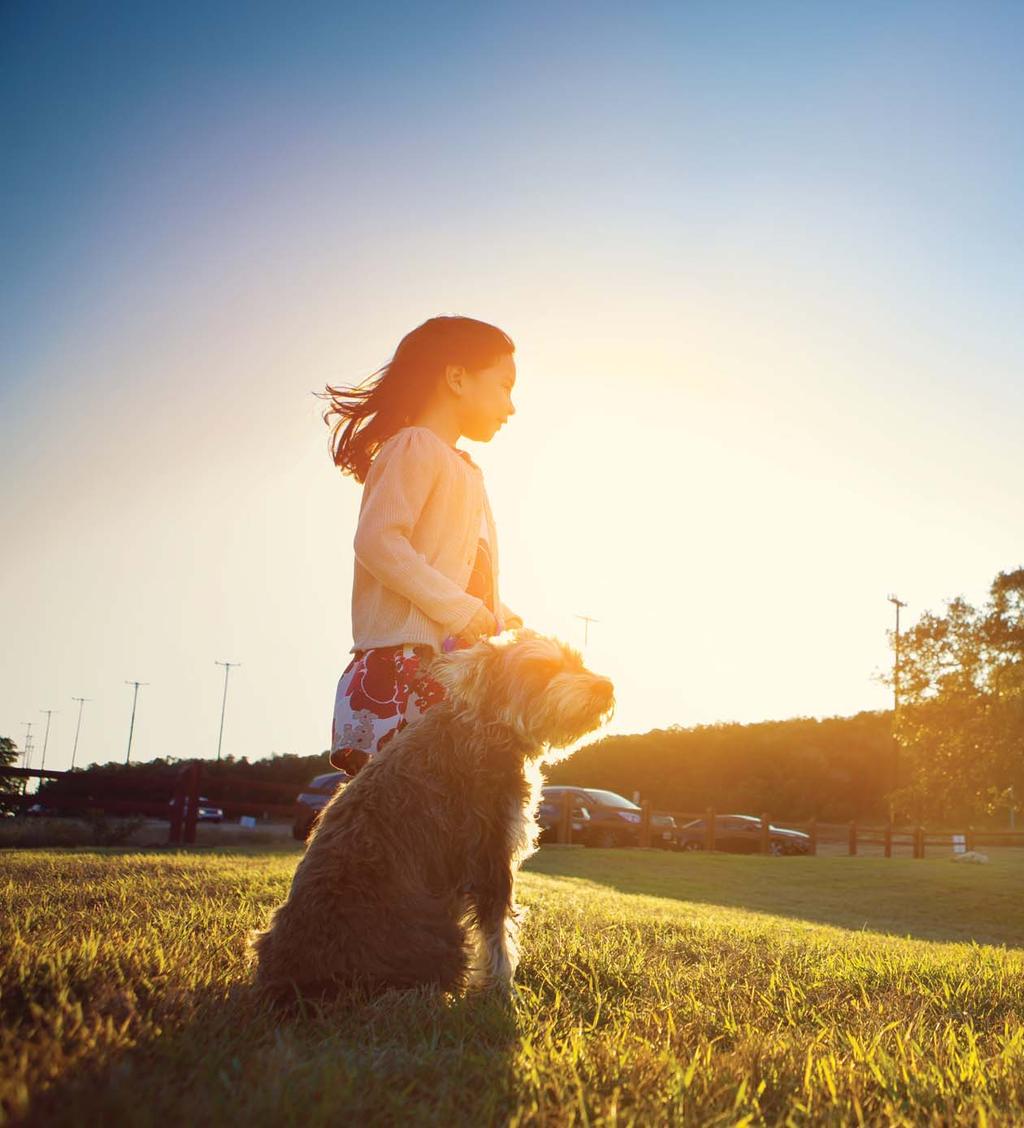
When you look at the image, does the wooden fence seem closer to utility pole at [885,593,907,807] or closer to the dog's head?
utility pole at [885,593,907,807]

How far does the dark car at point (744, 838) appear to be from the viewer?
30.3 metres

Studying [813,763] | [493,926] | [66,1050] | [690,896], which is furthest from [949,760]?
[66,1050]

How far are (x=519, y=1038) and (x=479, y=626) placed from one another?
5.39 feet

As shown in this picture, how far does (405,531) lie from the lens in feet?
12.1

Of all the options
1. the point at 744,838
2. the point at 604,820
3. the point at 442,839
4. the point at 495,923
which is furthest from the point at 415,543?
the point at 744,838

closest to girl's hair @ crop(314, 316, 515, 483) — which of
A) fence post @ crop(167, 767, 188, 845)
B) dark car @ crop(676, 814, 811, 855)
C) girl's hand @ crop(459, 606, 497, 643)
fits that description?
girl's hand @ crop(459, 606, 497, 643)

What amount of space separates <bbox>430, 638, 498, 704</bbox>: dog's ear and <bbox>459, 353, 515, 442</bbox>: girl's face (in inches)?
45.1

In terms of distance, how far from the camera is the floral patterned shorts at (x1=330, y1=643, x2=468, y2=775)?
3.66m

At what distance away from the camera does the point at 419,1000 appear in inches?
106

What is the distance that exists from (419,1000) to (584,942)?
90.6 inches

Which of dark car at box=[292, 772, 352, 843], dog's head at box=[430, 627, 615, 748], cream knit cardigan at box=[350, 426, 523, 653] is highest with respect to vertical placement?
cream knit cardigan at box=[350, 426, 523, 653]

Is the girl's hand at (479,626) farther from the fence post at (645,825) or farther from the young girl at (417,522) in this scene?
the fence post at (645,825)

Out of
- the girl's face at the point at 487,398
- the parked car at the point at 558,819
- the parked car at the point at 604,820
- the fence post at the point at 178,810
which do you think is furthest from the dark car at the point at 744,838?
the girl's face at the point at 487,398

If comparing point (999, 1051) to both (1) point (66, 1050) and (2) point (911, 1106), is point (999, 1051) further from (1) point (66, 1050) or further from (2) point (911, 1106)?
(1) point (66, 1050)
